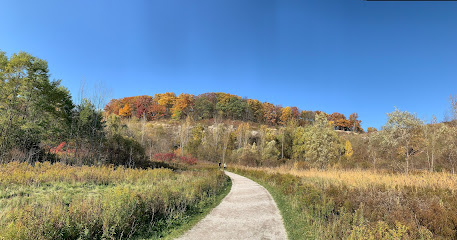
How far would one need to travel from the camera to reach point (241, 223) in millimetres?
6453

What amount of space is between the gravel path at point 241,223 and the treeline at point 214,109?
67.2 m

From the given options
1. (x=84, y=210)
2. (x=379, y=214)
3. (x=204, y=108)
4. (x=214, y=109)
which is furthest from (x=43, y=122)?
(x=214, y=109)

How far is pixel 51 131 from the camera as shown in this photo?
17.4 metres

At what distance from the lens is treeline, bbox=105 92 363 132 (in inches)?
3014

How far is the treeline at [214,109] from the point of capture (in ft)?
251

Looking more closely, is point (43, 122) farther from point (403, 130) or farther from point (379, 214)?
point (403, 130)

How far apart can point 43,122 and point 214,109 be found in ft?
215

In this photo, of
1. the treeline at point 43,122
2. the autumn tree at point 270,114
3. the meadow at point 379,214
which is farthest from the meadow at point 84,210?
the autumn tree at point 270,114

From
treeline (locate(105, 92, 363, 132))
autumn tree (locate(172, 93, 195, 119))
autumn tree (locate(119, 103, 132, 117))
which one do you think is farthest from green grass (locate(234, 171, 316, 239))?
autumn tree (locate(119, 103, 132, 117))

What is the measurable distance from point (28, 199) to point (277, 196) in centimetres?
1002

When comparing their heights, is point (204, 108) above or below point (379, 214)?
above

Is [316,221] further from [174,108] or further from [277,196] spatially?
[174,108]

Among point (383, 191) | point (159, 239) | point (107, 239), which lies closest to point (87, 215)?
point (107, 239)

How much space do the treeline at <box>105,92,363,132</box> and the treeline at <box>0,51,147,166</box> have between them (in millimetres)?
54677
